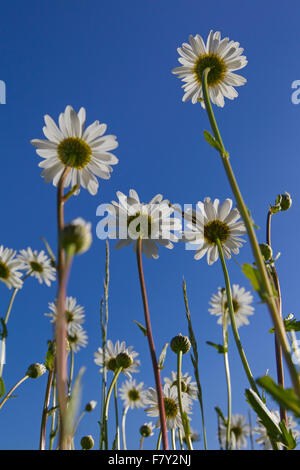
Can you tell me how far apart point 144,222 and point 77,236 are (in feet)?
2.97

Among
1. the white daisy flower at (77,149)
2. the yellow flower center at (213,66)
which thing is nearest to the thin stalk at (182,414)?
the white daisy flower at (77,149)

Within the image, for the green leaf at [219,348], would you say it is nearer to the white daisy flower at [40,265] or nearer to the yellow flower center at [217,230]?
the yellow flower center at [217,230]

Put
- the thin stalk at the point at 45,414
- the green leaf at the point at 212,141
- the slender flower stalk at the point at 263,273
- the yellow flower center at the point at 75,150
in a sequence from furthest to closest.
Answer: the yellow flower center at the point at 75,150
the thin stalk at the point at 45,414
the green leaf at the point at 212,141
the slender flower stalk at the point at 263,273

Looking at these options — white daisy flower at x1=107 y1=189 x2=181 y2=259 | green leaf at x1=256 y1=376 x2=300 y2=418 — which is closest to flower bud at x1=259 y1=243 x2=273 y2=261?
white daisy flower at x1=107 y1=189 x2=181 y2=259

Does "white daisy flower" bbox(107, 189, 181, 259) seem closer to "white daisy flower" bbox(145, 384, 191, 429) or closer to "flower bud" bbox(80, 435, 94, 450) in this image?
"white daisy flower" bbox(145, 384, 191, 429)

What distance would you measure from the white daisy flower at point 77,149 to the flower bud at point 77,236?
2.60 feet

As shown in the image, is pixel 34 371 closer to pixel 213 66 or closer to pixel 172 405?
pixel 172 405

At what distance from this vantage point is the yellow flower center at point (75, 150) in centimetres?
154

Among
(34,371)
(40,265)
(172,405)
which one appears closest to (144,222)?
(34,371)

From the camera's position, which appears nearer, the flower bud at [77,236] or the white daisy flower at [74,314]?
the flower bud at [77,236]

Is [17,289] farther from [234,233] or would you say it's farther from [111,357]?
[234,233]

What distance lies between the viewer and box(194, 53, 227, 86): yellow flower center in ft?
6.79

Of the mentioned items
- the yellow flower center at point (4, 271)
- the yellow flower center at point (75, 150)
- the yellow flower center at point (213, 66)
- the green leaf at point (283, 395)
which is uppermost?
the yellow flower center at point (213, 66)

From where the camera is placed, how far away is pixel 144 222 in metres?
1.62
